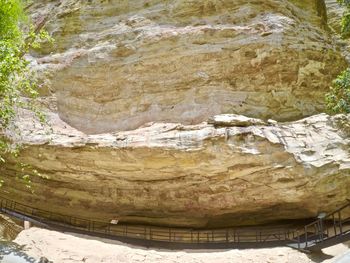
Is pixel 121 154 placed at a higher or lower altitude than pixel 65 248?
higher

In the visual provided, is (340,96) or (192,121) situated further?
(192,121)

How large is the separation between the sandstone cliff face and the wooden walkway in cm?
361

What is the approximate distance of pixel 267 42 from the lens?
14.6 metres

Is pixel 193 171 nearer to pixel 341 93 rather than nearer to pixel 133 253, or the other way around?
pixel 133 253

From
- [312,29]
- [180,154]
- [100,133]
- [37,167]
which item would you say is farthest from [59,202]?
[312,29]

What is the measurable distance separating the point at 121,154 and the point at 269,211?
535cm

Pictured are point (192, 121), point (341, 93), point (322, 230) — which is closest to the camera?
point (322, 230)

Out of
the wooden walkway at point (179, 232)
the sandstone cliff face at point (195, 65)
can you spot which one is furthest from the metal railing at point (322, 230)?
the sandstone cliff face at point (195, 65)

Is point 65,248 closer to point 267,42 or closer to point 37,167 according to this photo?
point 37,167

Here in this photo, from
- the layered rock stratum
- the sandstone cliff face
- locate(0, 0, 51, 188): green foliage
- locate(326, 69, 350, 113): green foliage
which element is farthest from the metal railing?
locate(0, 0, 51, 188): green foliage

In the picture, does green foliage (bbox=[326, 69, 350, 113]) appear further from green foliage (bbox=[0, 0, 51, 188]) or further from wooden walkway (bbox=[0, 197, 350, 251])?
green foliage (bbox=[0, 0, 51, 188])

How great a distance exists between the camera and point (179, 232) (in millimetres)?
14180

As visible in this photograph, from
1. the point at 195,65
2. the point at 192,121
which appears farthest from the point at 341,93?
the point at 195,65

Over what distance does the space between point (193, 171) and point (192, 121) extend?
201 centimetres
